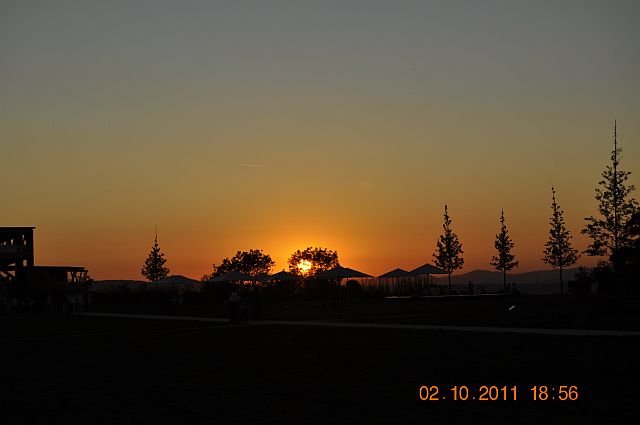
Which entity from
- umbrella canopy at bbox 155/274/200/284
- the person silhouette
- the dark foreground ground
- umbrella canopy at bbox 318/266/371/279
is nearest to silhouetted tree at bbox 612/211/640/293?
the dark foreground ground

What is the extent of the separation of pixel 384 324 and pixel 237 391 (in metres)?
14.9

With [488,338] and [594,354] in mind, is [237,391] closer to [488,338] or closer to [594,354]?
[594,354]

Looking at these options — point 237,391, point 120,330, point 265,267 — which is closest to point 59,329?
point 120,330

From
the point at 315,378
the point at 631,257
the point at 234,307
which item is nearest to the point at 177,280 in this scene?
the point at 234,307

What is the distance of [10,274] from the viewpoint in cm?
5856

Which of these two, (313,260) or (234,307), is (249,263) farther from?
(234,307)

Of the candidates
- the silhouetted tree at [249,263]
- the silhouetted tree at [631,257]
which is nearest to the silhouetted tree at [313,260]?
the silhouetted tree at [249,263]

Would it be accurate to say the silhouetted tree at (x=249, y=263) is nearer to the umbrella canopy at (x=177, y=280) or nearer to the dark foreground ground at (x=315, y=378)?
the umbrella canopy at (x=177, y=280)

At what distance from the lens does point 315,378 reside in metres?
13.4
